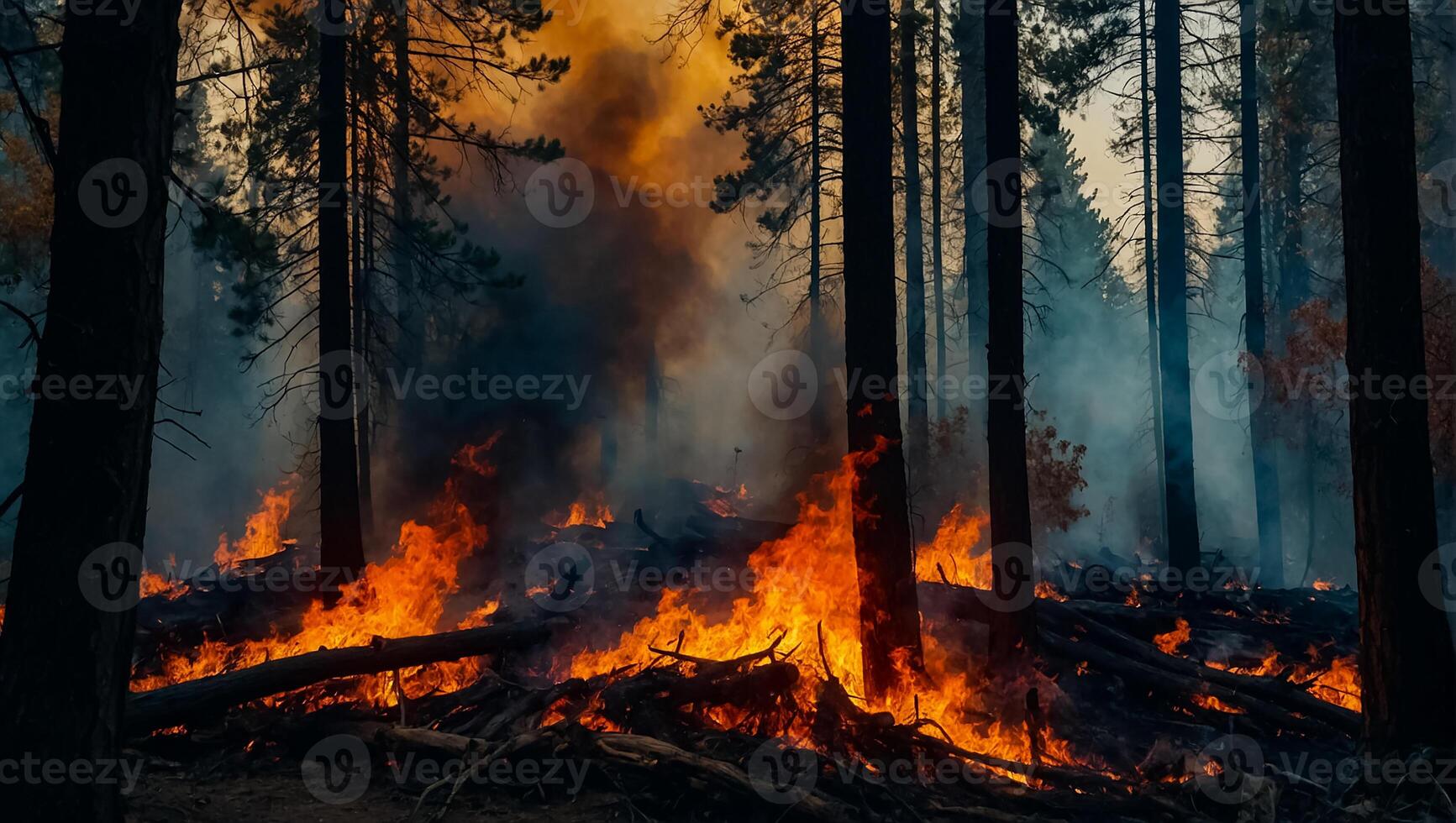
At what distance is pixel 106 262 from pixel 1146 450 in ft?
147

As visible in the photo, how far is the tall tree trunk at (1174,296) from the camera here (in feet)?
50.8

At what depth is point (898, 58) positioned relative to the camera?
750 inches

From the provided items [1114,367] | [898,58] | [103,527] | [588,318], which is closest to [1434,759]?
[103,527]

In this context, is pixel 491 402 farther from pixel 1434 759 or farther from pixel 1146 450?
pixel 1146 450

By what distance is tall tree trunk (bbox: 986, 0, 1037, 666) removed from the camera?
28.2 feet

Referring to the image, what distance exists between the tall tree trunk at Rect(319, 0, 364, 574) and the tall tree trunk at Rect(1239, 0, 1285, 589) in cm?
1800

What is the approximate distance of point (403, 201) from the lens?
1688 centimetres

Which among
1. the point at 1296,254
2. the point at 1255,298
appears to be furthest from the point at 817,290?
the point at 1296,254

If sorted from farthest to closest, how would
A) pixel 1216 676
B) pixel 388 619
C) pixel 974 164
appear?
pixel 974 164 < pixel 388 619 < pixel 1216 676

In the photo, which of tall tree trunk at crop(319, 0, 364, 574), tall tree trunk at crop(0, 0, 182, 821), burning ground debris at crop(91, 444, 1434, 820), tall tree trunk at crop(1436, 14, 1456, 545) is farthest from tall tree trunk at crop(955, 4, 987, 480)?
tall tree trunk at crop(0, 0, 182, 821)

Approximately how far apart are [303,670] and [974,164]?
22.4m

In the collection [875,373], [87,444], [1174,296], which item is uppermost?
[1174,296]

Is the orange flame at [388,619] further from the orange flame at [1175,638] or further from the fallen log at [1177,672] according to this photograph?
the orange flame at [1175,638]

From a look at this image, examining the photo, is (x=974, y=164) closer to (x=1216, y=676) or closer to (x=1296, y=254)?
(x=1296, y=254)
